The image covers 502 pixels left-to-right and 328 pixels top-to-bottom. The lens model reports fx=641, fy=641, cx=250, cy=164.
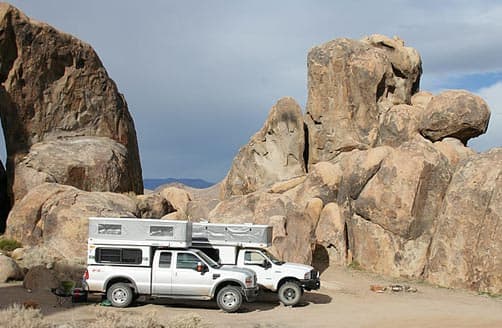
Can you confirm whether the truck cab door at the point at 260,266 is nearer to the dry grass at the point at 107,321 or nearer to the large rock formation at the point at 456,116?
the dry grass at the point at 107,321

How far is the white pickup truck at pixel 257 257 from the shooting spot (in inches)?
869

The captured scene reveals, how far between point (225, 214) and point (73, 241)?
782cm

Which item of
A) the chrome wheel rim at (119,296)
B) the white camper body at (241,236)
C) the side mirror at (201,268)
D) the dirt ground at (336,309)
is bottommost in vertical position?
the dirt ground at (336,309)

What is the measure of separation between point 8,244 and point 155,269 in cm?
1369

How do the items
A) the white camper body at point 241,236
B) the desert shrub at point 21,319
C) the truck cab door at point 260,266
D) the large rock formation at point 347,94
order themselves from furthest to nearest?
the large rock formation at point 347,94
the white camper body at point 241,236
the truck cab door at point 260,266
the desert shrub at point 21,319

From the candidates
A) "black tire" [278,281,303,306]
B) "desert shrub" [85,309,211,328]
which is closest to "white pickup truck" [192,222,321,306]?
"black tire" [278,281,303,306]

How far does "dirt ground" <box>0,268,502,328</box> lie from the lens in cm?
1905

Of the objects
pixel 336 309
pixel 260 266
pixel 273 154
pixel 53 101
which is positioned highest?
pixel 53 101

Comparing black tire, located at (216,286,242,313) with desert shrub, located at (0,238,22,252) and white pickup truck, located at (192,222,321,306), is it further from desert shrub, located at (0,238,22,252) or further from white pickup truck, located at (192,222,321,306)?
desert shrub, located at (0,238,22,252)

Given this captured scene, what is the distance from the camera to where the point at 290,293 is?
2205 centimetres

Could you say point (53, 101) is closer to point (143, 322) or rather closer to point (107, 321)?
point (107, 321)

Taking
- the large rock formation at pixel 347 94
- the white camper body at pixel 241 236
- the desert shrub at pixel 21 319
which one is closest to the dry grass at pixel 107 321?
the desert shrub at pixel 21 319

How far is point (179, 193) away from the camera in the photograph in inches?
1781

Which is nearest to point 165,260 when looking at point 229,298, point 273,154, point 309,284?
point 229,298
